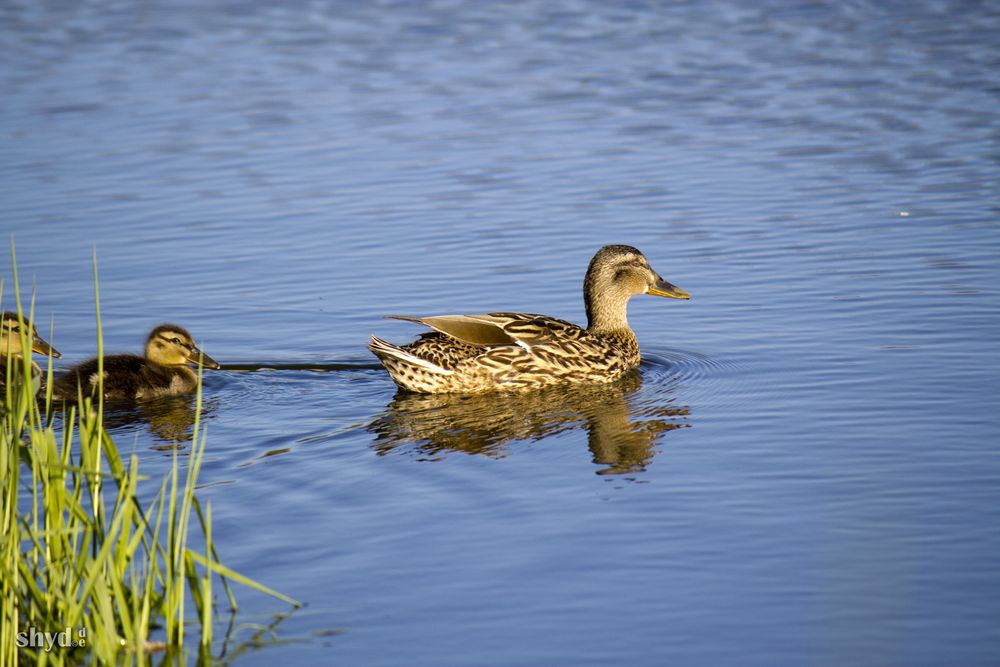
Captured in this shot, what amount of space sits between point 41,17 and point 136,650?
20.9 m

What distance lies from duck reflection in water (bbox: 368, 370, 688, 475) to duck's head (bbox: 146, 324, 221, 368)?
4.36 feet

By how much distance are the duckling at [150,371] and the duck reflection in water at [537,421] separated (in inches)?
51.2

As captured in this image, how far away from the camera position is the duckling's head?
990 centimetres

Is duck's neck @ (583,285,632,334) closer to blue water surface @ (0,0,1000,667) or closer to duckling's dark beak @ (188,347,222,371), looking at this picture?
blue water surface @ (0,0,1000,667)

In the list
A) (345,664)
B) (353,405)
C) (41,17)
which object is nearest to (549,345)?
(353,405)

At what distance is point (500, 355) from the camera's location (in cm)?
905

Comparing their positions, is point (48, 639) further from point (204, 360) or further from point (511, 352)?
point (511, 352)

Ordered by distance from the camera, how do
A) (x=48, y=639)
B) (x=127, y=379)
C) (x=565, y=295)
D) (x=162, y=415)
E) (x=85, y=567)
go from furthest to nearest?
(x=565, y=295) < (x=127, y=379) < (x=162, y=415) < (x=48, y=639) < (x=85, y=567)

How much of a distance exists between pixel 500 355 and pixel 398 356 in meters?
0.66

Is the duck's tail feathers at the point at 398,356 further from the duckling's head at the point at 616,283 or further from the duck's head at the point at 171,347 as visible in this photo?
the duckling's head at the point at 616,283

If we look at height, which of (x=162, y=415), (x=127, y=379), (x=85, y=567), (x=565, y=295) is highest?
(x=85, y=567)

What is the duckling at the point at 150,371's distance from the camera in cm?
877

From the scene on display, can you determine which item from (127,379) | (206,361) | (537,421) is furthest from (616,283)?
(127,379)

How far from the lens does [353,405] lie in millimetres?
8555
